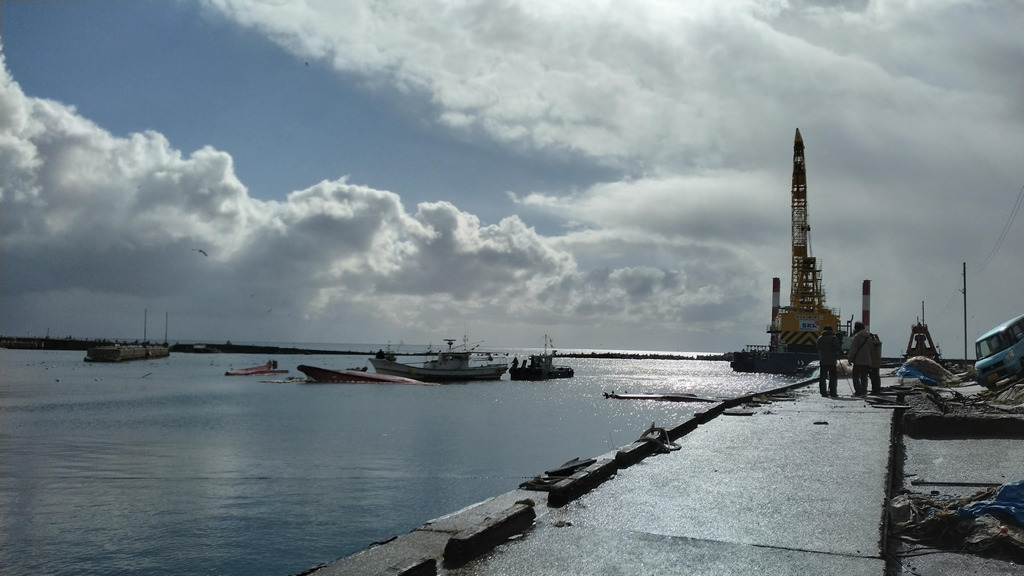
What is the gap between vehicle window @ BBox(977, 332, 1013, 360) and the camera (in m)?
17.1

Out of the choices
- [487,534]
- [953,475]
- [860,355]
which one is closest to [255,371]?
[860,355]

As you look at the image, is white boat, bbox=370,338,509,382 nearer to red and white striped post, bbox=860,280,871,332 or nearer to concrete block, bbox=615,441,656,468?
red and white striped post, bbox=860,280,871,332

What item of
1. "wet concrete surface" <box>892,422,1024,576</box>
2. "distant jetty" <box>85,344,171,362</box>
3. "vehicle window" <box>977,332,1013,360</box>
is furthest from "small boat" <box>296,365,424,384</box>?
"wet concrete surface" <box>892,422,1024,576</box>

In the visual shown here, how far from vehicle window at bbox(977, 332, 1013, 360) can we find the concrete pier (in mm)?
10222

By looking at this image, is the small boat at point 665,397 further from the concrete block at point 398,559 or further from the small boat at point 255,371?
the small boat at point 255,371

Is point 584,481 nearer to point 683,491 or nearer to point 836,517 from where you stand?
point 683,491

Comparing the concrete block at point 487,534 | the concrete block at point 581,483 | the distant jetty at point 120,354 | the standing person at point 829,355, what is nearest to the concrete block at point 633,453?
the concrete block at point 581,483

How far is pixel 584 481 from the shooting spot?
6461 millimetres

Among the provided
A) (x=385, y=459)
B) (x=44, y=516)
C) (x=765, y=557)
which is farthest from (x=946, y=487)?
(x=385, y=459)

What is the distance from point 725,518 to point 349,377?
198ft

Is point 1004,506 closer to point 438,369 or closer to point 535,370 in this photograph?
point 438,369

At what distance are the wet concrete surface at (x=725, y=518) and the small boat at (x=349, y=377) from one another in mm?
55664

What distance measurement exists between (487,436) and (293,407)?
55.7 ft

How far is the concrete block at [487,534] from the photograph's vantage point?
14.6 ft
